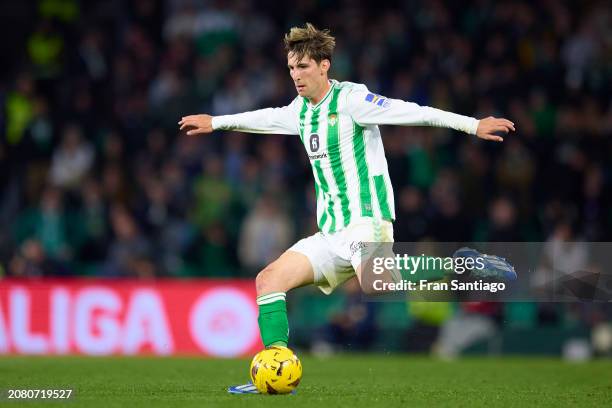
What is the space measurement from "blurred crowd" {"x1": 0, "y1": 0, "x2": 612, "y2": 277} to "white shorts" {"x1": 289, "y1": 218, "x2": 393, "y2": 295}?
20.4 feet

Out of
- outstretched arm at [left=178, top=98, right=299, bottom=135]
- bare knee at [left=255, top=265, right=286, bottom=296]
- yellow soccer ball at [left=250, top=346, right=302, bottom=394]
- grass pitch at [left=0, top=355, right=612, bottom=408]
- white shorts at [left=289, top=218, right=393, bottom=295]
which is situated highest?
outstretched arm at [left=178, top=98, right=299, bottom=135]

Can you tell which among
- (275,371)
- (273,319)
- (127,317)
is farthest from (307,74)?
(127,317)

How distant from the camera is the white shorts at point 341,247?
792 cm

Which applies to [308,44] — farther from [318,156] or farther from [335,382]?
[335,382]

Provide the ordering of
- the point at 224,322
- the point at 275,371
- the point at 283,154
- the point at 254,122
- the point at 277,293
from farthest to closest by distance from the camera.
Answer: the point at 283,154, the point at 224,322, the point at 254,122, the point at 277,293, the point at 275,371

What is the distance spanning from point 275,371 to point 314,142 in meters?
1.60

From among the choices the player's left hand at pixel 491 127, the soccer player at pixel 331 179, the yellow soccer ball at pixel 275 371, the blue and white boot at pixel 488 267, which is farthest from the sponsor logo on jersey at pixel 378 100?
the yellow soccer ball at pixel 275 371

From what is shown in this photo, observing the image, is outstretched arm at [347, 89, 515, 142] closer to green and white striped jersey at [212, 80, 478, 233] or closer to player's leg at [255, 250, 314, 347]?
green and white striped jersey at [212, 80, 478, 233]

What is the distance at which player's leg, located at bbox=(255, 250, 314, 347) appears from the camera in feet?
25.4

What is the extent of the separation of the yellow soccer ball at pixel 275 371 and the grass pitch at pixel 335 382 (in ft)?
0.29

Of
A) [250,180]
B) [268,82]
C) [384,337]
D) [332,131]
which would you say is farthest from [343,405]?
[268,82]

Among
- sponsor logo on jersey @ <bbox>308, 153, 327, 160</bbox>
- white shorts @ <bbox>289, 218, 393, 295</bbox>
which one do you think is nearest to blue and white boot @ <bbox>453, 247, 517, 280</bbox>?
white shorts @ <bbox>289, 218, 393, 295</bbox>

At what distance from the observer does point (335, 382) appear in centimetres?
927

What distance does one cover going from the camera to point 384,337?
48.3ft
